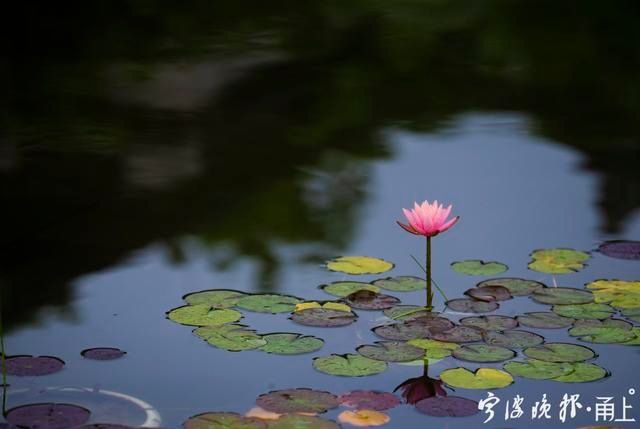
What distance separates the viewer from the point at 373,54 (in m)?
4.27

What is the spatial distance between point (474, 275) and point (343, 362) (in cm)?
53

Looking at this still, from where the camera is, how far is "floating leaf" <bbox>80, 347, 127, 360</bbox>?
2.00 meters

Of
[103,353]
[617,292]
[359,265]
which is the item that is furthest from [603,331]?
[103,353]

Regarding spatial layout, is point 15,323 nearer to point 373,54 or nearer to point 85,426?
point 85,426

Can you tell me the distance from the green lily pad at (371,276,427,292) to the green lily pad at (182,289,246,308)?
0.97 ft

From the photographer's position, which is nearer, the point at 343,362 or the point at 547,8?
the point at 343,362

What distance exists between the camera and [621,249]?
255cm

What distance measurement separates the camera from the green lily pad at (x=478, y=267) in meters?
2.41

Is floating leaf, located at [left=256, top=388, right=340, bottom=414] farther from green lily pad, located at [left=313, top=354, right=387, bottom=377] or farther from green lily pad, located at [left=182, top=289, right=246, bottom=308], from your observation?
green lily pad, located at [left=182, top=289, right=246, bottom=308]

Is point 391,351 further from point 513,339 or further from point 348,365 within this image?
point 513,339

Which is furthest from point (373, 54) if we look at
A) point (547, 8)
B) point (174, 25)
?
point (547, 8)

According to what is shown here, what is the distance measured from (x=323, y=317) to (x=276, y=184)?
0.82 m

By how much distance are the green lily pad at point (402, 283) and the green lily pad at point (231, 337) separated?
35 centimetres

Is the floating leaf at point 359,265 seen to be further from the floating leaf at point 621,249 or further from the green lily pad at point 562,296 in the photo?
the floating leaf at point 621,249
